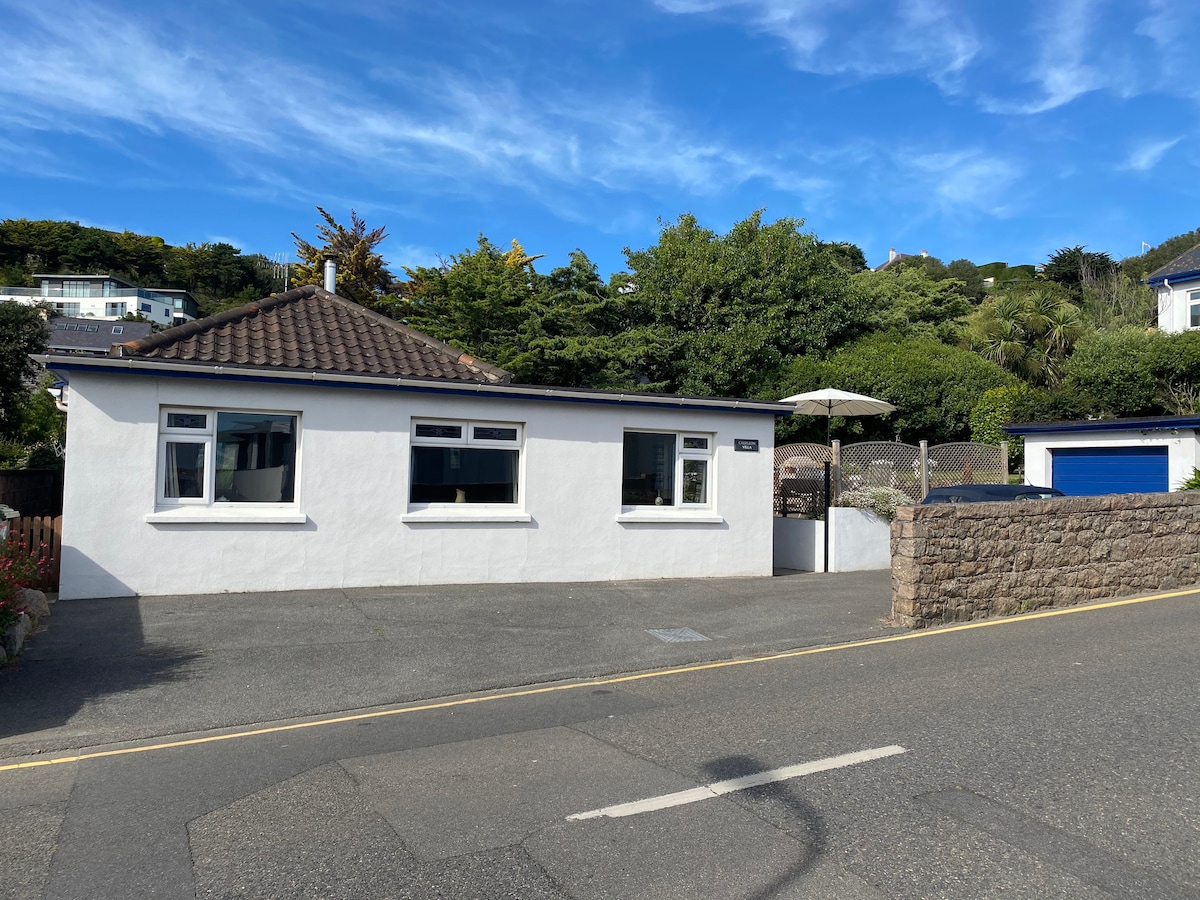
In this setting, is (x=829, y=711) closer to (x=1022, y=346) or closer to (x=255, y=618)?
(x=255, y=618)

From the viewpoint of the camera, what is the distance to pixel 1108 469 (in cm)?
2100

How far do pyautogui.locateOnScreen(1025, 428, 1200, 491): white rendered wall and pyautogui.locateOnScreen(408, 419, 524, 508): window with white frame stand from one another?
1447cm

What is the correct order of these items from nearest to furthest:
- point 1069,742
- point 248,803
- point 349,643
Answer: point 248,803, point 1069,742, point 349,643

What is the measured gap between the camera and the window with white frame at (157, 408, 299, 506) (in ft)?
38.4

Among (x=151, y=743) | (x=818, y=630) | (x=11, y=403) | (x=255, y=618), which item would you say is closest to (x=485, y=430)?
(x=255, y=618)

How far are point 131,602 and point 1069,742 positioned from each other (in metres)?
10.1

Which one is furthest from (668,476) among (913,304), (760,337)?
(913,304)

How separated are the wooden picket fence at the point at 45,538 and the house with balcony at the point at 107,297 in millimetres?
93907

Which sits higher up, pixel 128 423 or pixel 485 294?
pixel 485 294

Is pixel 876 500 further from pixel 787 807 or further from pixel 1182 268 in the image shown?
pixel 1182 268

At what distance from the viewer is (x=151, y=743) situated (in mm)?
6383

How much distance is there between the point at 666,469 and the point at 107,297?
101 metres

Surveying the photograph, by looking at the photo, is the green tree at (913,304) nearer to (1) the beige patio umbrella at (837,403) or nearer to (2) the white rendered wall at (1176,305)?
(2) the white rendered wall at (1176,305)

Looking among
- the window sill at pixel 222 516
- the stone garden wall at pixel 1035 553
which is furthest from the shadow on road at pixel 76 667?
the stone garden wall at pixel 1035 553
